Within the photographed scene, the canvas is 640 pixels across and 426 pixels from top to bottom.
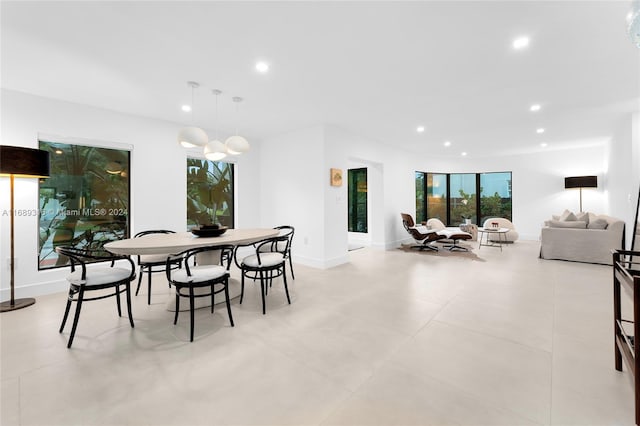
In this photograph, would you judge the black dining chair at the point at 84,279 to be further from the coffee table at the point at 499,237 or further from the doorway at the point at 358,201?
the coffee table at the point at 499,237

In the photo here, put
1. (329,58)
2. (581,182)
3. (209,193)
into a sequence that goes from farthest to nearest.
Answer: (581,182), (209,193), (329,58)

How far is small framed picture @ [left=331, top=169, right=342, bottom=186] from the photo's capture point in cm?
A: 491

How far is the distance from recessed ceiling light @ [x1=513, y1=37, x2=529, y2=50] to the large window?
21.3ft

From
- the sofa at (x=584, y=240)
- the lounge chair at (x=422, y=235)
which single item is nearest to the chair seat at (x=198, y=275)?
the lounge chair at (x=422, y=235)

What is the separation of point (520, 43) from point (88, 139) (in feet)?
17.4

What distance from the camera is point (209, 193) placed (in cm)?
534

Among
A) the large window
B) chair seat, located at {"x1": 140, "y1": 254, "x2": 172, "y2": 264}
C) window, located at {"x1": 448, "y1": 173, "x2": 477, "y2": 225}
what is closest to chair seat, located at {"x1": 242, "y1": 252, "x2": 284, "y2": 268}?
chair seat, located at {"x1": 140, "y1": 254, "x2": 172, "y2": 264}

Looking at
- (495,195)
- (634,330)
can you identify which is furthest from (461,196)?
(634,330)

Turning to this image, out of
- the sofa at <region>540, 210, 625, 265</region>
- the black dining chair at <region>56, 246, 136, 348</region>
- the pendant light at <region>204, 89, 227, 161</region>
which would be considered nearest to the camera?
the black dining chair at <region>56, 246, 136, 348</region>

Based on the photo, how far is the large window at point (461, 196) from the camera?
8656 millimetres

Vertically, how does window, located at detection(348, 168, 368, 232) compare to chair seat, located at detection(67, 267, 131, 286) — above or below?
above

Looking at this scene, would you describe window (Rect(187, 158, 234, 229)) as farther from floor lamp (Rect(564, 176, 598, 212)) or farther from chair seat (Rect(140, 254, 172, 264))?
floor lamp (Rect(564, 176, 598, 212))

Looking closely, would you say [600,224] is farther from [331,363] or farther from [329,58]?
[331,363]

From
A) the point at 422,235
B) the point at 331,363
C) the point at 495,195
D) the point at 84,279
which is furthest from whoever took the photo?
the point at 495,195
